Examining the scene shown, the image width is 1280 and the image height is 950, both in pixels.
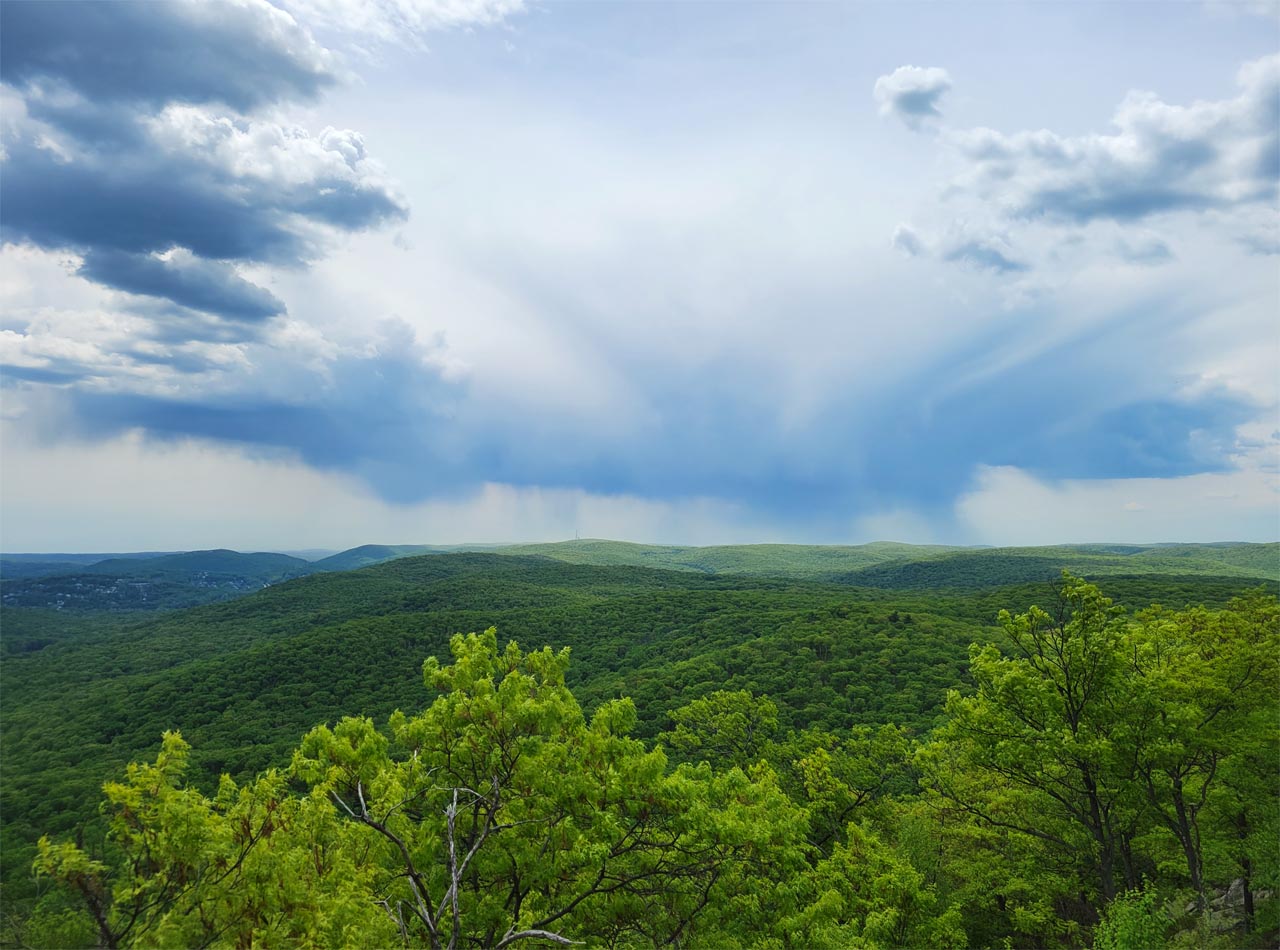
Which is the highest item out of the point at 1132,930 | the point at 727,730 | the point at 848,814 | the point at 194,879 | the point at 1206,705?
the point at 194,879

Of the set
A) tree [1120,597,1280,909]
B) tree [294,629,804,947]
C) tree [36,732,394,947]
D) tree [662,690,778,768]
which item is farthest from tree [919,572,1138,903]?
tree [662,690,778,768]

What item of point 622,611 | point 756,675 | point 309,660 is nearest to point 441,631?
point 309,660

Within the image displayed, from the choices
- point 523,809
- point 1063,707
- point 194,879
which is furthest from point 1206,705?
point 194,879

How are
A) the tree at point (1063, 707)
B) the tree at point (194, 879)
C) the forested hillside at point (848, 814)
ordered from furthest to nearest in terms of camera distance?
the tree at point (1063, 707) → the forested hillside at point (848, 814) → the tree at point (194, 879)

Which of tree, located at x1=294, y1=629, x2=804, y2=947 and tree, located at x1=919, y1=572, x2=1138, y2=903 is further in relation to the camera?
tree, located at x1=919, y1=572, x2=1138, y2=903

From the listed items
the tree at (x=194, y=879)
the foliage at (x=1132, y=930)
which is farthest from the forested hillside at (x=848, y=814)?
the foliage at (x=1132, y=930)

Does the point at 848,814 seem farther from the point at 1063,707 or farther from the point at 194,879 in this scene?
the point at 194,879

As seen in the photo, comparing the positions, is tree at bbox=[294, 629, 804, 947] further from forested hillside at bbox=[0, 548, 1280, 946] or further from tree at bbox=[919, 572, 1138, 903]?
tree at bbox=[919, 572, 1138, 903]

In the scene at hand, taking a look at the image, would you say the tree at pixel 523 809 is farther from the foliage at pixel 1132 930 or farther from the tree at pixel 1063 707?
the tree at pixel 1063 707

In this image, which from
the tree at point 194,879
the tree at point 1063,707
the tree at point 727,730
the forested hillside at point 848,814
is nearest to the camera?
the tree at point 194,879

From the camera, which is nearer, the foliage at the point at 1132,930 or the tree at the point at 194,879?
the tree at the point at 194,879

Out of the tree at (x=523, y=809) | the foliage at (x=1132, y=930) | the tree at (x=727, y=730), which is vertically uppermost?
the tree at (x=523, y=809)

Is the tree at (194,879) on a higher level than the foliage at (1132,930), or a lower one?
higher

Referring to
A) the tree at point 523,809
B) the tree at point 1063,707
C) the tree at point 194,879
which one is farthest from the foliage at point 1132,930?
the tree at point 194,879
